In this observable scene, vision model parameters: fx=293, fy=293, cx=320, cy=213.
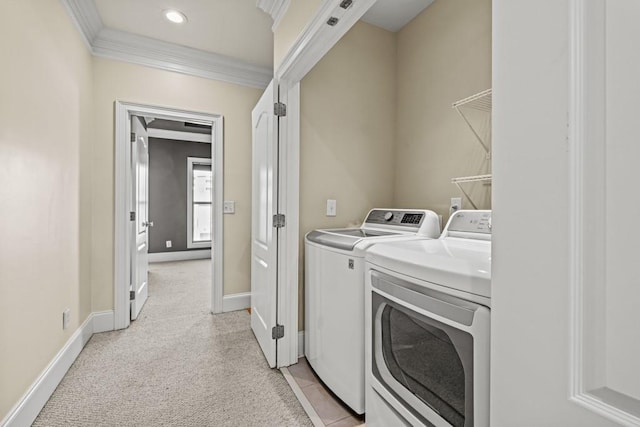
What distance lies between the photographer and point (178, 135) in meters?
5.55

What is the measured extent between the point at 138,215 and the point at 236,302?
4.27 feet

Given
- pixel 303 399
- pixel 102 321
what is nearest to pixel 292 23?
pixel 303 399

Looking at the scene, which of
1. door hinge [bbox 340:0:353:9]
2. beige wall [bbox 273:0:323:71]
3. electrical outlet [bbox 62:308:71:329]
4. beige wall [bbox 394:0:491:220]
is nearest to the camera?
door hinge [bbox 340:0:353:9]

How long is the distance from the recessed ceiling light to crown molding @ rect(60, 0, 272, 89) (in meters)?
0.37

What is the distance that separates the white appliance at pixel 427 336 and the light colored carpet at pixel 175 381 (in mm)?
607

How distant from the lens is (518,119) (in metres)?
0.48

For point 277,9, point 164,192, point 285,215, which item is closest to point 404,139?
point 285,215

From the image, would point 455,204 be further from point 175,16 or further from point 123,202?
point 123,202

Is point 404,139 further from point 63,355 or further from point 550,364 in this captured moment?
point 63,355

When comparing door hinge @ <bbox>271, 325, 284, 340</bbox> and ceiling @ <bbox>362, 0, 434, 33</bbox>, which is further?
ceiling @ <bbox>362, 0, 434, 33</bbox>

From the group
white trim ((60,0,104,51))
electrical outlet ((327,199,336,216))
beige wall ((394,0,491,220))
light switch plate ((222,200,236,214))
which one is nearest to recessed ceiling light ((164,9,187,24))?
white trim ((60,0,104,51))

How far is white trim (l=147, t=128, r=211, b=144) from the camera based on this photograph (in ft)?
17.5

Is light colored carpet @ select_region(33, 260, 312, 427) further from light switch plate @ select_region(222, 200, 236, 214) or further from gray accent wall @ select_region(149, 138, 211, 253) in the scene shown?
gray accent wall @ select_region(149, 138, 211, 253)

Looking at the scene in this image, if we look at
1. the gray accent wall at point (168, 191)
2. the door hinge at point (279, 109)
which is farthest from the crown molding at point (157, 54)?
the gray accent wall at point (168, 191)
